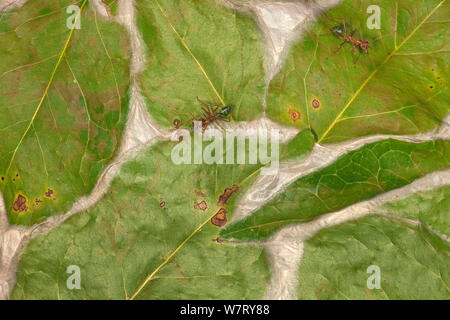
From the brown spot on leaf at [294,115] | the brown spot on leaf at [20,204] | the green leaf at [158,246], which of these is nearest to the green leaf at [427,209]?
the brown spot on leaf at [294,115]

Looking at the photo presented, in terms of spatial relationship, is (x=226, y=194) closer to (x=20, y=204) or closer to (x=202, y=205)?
(x=202, y=205)

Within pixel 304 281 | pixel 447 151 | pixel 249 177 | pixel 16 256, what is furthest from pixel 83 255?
pixel 447 151

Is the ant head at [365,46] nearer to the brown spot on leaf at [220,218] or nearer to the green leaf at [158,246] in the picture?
the green leaf at [158,246]

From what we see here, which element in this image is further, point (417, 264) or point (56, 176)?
point (56, 176)

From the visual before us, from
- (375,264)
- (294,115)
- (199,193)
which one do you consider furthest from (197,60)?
(375,264)

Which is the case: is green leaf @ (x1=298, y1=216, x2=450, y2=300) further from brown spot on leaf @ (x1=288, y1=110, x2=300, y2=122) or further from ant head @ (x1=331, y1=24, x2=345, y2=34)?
ant head @ (x1=331, y1=24, x2=345, y2=34)

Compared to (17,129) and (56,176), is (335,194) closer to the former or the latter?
(56,176)
